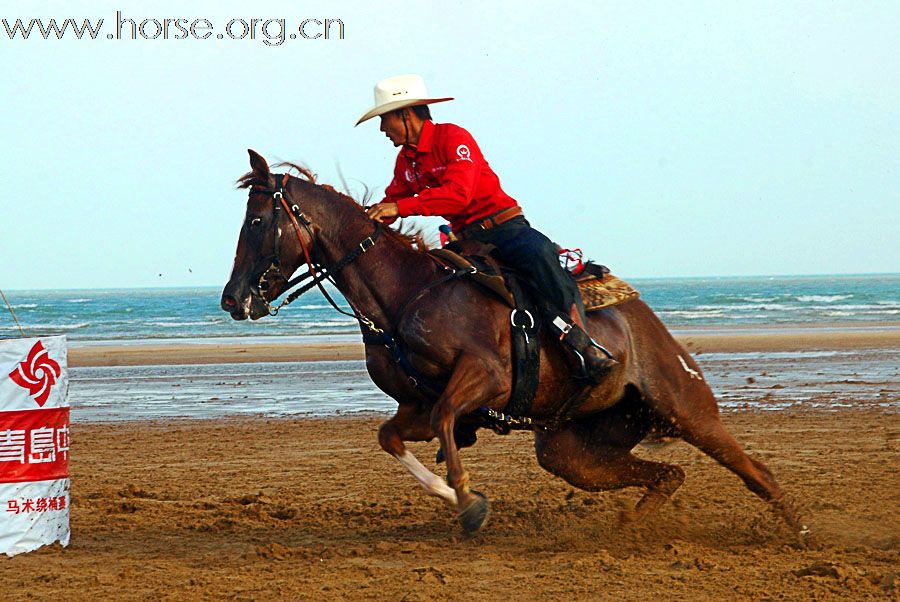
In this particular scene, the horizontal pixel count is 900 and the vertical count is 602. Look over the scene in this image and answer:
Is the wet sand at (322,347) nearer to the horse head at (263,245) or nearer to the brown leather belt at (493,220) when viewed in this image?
the brown leather belt at (493,220)

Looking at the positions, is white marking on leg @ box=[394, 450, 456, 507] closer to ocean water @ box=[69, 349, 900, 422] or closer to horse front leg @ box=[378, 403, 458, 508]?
horse front leg @ box=[378, 403, 458, 508]

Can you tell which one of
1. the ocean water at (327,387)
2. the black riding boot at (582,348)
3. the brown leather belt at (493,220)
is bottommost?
the ocean water at (327,387)

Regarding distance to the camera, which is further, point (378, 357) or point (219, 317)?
point (219, 317)

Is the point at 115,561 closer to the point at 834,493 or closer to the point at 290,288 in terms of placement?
the point at 290,288

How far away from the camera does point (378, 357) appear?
6.46 meters

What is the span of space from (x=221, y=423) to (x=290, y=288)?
25.7ft

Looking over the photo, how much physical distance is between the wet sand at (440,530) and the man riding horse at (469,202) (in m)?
1.36

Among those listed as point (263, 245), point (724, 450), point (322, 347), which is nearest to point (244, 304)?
point (263, 245)

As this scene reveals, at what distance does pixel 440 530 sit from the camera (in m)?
7.50

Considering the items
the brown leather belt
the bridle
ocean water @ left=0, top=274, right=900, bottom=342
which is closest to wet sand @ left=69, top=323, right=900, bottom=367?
ocean water @ left=0, top=274, right=900, bottom=342

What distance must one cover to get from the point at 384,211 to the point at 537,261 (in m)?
1.00

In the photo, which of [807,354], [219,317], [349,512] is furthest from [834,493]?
[219,317]

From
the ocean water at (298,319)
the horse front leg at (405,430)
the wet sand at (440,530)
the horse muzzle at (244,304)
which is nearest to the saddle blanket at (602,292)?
the wet sand at (440,530)

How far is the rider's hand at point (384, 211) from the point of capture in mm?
6480
